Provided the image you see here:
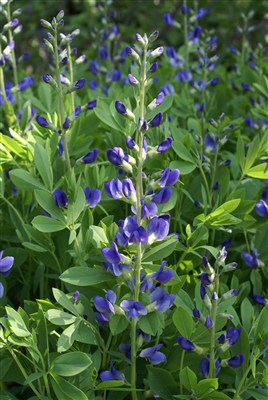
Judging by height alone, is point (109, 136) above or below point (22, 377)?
above

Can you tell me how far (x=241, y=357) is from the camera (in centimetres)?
133

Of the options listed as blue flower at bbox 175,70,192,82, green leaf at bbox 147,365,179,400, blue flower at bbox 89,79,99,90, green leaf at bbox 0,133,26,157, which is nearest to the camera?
green leaf at bbox 147,365,179,400

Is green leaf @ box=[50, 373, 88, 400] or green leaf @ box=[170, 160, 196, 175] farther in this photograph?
green leaf @ box=[170, 160, 196, 175]

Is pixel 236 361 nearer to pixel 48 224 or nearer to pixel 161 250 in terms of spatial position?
pixel 161 250

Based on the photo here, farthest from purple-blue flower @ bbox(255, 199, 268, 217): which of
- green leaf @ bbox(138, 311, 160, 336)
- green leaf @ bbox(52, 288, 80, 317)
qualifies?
green leaf @ bbox(52, 288, 80, 317)

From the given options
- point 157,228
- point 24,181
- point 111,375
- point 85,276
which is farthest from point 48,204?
point 111,375

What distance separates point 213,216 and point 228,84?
1.56 m

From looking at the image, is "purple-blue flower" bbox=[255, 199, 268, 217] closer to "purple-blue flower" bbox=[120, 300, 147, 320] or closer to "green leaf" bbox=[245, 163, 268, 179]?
"green leaf" bbox=[245, 163, 268, 179]

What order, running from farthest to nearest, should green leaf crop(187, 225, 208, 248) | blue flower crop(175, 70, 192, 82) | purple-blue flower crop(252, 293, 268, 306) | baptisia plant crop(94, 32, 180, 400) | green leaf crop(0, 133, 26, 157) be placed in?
1. blue flower crop(175, 70, 192, 82)
2. green leaf crop(0, 133, 26, 157)
3. purple-blue flower crop(252, 293, 268, 306)
4. green leaf crop(187, 225, 208, 248)
5. baptisia plant crop(94, 32, 180, 400)

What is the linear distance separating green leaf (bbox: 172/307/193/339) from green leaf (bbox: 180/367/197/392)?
0.30ft

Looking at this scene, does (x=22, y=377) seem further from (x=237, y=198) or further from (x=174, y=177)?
(x=237, y=198)

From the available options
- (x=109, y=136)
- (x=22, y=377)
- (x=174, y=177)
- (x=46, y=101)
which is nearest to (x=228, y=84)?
(x=46, y=101)

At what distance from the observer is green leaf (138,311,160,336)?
4.24ft

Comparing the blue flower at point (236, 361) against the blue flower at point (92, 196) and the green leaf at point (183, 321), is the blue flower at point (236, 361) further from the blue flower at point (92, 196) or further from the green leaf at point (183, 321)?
the blue flower at point (92, 196)
